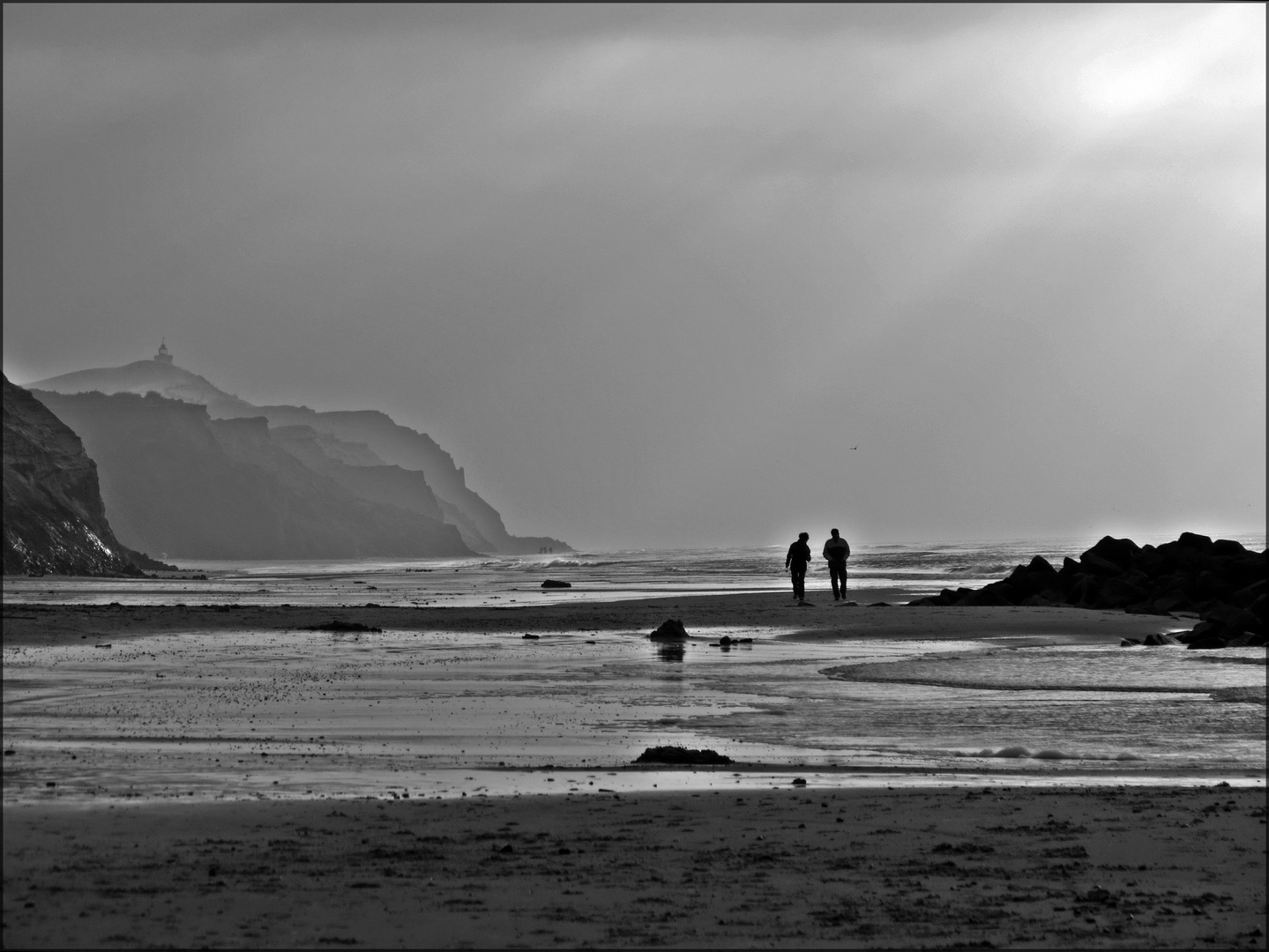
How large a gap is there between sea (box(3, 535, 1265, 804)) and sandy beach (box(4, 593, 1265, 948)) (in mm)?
70

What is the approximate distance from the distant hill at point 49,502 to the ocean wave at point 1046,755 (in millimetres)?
66565

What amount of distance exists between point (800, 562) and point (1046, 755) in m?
22.0

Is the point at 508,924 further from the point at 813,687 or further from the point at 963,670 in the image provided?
the point at 963,670

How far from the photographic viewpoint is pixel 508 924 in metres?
5.77

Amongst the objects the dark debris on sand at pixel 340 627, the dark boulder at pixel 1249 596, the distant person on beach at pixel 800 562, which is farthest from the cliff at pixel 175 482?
the dark boulder at pixel 1249 596

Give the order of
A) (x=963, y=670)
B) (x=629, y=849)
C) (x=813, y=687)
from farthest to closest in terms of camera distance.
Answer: (x=963, y=670)
(x=813, y=687)
(x=629, y=849)

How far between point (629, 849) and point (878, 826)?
1623 mm

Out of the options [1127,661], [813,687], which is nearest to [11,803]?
[813,687]

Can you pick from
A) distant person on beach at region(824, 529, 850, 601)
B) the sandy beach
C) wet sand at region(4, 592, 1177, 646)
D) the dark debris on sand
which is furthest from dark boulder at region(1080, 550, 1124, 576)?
the sandy beach

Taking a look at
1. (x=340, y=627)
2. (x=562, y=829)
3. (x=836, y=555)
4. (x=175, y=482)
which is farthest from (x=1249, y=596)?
(x=175, y=482)

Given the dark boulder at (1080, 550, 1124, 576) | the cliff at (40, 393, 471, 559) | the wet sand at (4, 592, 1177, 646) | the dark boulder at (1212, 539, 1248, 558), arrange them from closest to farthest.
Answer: the wet sand at (4, 592, 1177, 646) → the dark boulder at (1212, 539, 1248, 558) → the dark boulder at (1080, 550, 1124, 576) → the cliff at (40, 393, 471, 559)

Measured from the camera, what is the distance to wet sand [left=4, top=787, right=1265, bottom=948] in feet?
18.7

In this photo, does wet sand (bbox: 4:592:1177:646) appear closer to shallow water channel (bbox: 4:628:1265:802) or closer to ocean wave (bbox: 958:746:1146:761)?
shallow water channel (bbox: 4:628:1265:802)

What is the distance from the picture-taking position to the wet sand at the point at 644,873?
18.7 feet
